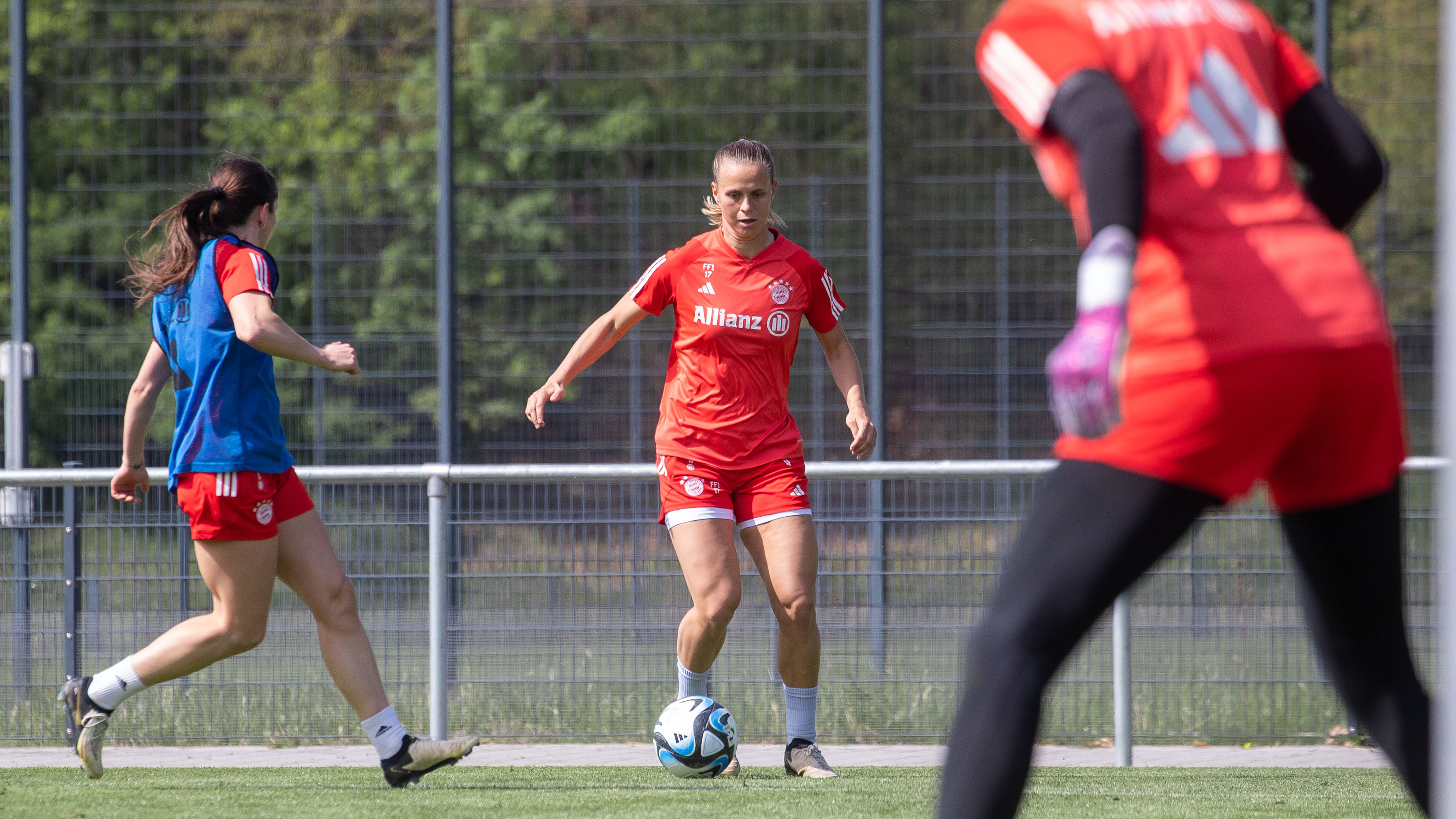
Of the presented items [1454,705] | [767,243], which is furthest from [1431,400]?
[1454,705]

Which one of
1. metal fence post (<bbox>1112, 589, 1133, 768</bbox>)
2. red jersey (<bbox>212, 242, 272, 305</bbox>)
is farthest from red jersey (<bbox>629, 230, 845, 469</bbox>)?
metal fence post (<bbox>1112, 589, 1133, 768</bbox>)

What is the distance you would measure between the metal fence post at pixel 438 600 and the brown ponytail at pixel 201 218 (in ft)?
4.98

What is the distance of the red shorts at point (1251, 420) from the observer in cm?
210

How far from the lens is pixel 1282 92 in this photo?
2.42 meters

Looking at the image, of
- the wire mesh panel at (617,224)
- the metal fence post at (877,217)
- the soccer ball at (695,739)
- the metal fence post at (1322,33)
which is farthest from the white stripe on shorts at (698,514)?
the metal fence post at (1322,33)

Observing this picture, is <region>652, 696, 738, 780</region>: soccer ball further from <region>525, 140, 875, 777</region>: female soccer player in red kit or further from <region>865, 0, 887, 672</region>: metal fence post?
<region>865, 0, 887, 672</region>: metal fence post

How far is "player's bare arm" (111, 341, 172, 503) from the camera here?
4.74 metres

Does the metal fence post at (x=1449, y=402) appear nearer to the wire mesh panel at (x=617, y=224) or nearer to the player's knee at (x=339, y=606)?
the player's knee at (x=339, y=606)

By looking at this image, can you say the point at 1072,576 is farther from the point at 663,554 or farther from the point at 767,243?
the point at 663,554

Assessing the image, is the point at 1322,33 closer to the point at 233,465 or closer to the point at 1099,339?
the point at 233,465

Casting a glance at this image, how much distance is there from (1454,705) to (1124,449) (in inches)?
22.4

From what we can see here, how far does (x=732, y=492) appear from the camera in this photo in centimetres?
507

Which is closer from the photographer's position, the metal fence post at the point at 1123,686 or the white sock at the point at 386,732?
the white sock at the point at 386,732

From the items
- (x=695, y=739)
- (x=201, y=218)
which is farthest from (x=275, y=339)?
(x=695, y=739)
